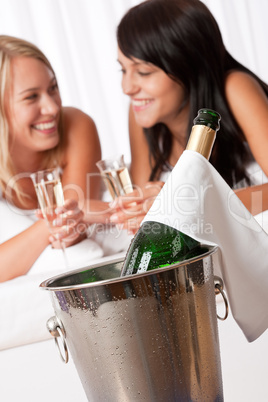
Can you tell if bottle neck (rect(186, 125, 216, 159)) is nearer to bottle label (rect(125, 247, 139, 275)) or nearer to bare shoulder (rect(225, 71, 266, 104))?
bottle label (rect(125, 247, 139, 275))

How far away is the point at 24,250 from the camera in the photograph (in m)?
1.83

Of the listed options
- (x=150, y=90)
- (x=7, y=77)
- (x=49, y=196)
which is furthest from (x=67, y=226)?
(x=7, y=77)

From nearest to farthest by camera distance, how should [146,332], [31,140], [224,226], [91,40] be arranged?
[146,332] → [224,226] → [31,140] → [91,40]

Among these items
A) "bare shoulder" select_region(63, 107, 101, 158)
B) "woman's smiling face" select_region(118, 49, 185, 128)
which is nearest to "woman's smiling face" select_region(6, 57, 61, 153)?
"bare shoulder" select_region(63, 107, 101, 158)

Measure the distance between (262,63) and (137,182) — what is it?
2395mm

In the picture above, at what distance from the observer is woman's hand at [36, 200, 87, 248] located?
4.99 feet

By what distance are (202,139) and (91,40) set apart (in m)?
3.26

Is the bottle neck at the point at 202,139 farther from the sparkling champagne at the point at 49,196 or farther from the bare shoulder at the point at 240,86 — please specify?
the bare shoulder at the point at 240,86

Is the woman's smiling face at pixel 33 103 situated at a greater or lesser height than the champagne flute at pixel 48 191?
greater

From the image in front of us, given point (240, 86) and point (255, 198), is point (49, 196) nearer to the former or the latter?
point (255, 198)

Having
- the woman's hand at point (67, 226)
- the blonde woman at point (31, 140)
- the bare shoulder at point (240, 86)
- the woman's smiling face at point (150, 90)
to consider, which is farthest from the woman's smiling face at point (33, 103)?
the bare shoulder at point (240, 86)

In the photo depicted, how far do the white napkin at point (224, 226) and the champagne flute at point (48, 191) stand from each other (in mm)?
882

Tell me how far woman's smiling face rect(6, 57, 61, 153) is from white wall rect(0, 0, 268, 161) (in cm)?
139

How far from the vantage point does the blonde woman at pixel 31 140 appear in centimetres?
192
